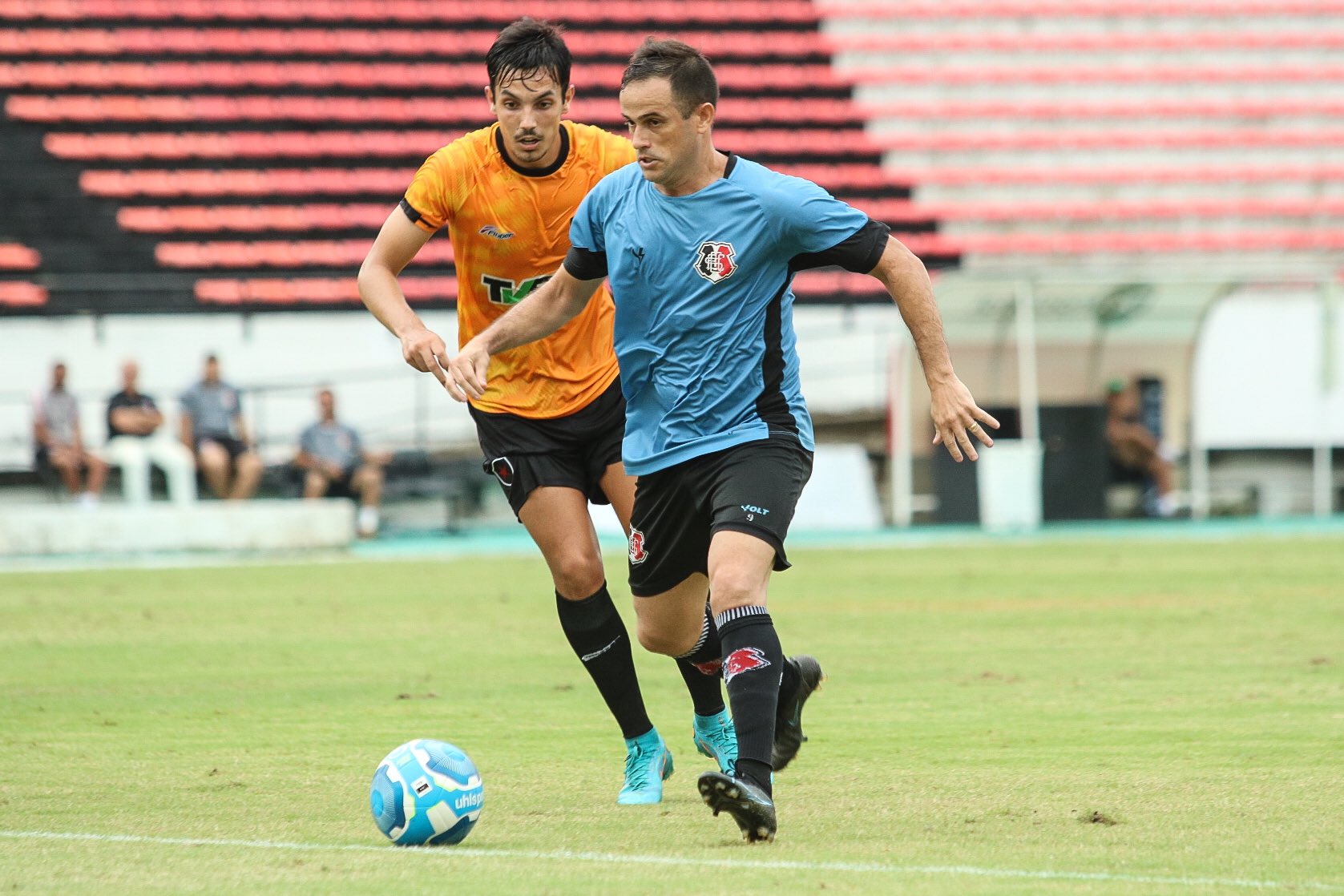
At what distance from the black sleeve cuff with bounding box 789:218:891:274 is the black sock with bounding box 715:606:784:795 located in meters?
0.98

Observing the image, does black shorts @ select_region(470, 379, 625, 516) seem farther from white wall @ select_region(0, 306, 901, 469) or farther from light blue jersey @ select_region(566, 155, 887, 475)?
white wall @ select_region(0, 306, 901, 469)

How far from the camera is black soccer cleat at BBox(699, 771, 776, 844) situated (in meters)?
4.36

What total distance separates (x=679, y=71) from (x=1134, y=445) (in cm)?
1649

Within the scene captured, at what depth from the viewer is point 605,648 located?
18.7 feet

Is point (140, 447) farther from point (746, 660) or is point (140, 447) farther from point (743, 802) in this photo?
point (743, 802)

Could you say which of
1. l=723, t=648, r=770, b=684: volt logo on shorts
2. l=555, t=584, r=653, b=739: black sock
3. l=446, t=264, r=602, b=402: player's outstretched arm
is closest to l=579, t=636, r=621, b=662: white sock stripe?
l=555, t=584, r=653, b=739: black sock

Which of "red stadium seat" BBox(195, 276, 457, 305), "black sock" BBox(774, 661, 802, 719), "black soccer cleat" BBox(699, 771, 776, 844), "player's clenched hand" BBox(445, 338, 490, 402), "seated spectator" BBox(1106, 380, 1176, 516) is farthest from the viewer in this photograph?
"red stadium seat" BBox(195, 276, 457, 305)

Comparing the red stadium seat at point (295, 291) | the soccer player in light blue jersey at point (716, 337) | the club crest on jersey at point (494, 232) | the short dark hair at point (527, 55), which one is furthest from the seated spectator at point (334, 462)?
the soccer player in light blue jersey at point (716, 337)

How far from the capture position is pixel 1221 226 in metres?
26.6

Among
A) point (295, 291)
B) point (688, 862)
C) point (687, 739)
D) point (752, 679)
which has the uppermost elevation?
point (295, 291)

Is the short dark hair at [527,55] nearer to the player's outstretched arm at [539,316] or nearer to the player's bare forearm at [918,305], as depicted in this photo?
the player's outstretched arm at [539,316]

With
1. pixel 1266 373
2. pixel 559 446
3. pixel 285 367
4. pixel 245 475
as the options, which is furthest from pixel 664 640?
pixel 1266 373

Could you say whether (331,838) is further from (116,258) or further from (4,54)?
(4,54)

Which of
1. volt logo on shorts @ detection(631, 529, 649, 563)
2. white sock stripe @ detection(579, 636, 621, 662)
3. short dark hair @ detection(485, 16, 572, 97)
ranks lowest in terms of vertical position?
white sock stripe @ detection(579, 636, 621, 662)
